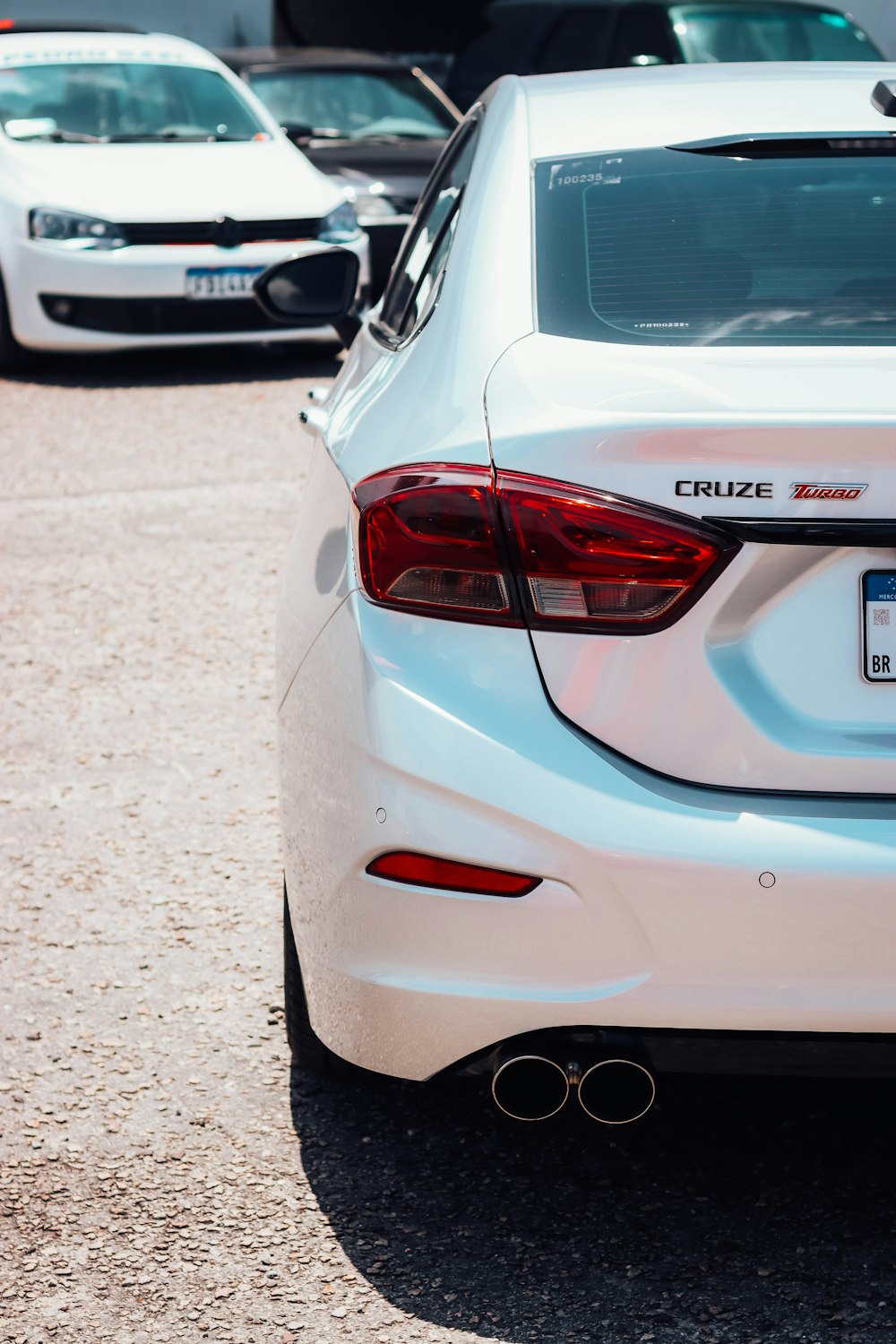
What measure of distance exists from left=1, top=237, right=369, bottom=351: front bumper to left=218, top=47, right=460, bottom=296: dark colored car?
131 centimetres

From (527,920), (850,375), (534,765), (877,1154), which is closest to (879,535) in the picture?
(850,375)

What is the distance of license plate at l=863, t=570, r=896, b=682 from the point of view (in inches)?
82.6

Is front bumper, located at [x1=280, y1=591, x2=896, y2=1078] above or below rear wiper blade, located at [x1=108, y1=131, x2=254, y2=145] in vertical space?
above

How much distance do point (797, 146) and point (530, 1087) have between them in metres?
1.53

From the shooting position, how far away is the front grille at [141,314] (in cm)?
878

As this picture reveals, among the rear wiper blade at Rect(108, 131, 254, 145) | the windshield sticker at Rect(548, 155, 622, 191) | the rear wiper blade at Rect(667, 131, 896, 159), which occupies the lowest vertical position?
the rear wiper blade at Rect(108, 131, 254, 145)

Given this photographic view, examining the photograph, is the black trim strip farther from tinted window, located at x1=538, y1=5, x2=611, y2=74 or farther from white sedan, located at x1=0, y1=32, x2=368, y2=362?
tinted window, located at x1=538, y1=5, x2=611, y2=74

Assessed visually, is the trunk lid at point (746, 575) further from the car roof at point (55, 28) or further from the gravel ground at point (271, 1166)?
the car roof at point (55, 28)

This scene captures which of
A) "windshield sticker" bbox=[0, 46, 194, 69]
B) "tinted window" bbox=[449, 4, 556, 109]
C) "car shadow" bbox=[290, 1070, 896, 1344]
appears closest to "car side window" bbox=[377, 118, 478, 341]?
"car shadow" bbox=[290, 1070, 896, 1344]

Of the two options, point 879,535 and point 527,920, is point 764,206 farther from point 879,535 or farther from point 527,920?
point 527,920

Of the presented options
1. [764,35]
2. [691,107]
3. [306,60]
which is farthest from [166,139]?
[691,107]

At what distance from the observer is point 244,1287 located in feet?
7.79

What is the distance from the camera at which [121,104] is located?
32.0ft

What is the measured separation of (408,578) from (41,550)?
4091 millimetres
